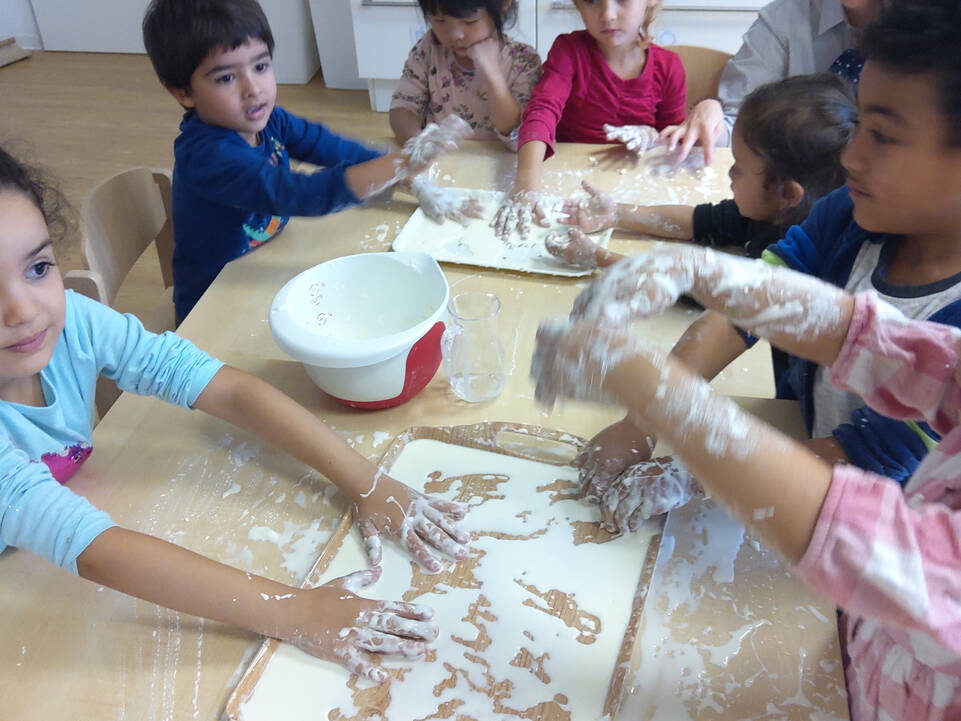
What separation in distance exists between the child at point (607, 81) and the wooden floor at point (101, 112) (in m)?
1.60

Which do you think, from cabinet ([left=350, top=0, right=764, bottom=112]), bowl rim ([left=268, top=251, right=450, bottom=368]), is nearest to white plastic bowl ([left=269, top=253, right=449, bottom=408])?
bowl rim ([left=268, top=251, right=450, bottom=368])

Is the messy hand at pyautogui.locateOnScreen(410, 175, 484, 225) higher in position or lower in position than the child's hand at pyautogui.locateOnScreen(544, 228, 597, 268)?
higher

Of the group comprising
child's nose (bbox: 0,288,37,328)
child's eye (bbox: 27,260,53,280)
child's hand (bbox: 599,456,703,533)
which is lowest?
child's hand (bbox: 599,456,703,533)

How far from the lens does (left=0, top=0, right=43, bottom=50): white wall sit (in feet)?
13.7

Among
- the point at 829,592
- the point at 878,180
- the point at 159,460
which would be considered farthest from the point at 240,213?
the point at 829,592

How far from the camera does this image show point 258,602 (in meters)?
0.70

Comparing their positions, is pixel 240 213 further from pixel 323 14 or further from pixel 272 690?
pixel 323 14

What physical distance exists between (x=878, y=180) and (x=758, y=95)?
1.65 ft

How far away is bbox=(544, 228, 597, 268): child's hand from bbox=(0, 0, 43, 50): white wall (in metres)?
4.48

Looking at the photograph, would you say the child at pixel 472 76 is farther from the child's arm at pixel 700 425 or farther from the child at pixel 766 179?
the child's arm at pixel 700 425

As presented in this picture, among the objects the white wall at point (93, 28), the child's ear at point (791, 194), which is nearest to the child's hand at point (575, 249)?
the child's ear at point (791, 194)

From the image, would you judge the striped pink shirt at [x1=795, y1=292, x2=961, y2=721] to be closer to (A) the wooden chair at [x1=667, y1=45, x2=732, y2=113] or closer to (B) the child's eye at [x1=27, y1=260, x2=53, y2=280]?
(B) the child's eye at [x1=27, y1=260, x2=53, y2=280]

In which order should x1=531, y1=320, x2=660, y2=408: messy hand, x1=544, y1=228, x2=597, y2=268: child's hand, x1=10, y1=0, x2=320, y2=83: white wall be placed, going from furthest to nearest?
x1=10, y1=0, x2=320, y2=83: white wall
x1=544, y1=228, x2=597, y2=268: child's hand
x1=531, y1=320, x2=660, y2=408: messy hand

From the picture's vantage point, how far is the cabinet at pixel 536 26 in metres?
2.87
